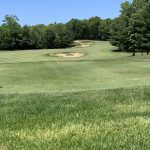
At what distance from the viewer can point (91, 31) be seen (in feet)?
456

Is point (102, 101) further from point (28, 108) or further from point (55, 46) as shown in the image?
point (55, 46)

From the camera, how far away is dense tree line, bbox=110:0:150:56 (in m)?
77.4

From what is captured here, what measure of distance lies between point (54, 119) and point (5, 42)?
100810mm

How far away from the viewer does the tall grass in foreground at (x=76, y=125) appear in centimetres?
650

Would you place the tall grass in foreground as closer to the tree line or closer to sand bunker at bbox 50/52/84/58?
the tree line

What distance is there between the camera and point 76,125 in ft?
25.2

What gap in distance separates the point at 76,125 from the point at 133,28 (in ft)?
239

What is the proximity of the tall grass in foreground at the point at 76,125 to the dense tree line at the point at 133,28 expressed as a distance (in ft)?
220

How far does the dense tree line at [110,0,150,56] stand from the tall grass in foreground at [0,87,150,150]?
6697cm

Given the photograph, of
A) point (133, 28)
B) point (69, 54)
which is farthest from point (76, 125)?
point (69, 54)

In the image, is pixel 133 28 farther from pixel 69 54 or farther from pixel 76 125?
pixel 76 125

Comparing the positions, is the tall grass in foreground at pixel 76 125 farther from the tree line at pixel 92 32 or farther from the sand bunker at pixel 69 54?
the sand bunker at pixel 69 54

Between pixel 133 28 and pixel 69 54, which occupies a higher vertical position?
pixel 133 28

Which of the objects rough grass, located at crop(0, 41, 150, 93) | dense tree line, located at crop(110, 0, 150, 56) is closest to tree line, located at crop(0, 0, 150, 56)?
dense tree line, located at crop(110, 0, 150, 56)
